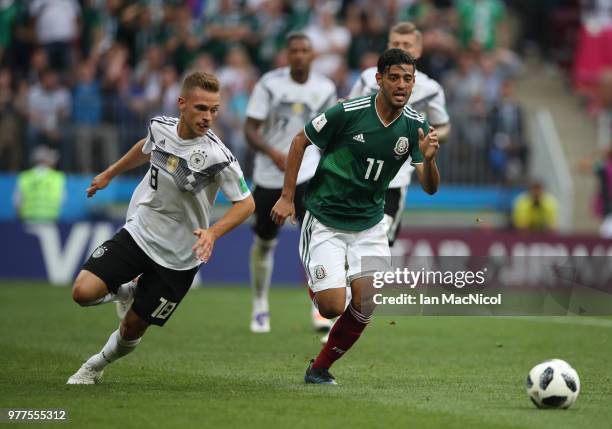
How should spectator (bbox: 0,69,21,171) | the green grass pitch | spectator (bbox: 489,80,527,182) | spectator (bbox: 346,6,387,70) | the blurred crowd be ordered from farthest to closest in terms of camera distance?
spectator (bbox: 346,6,387,70), spectator (bbox: 489,80,527,182), the blurred crowd, spectator (bbox: 0,69,21,171), the green grass pitch

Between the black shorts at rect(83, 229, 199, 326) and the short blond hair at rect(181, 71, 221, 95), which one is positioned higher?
the short blond hair at rect(181, 71, 221, 95)

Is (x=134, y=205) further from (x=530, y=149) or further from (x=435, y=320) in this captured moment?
(x=530, y=149)

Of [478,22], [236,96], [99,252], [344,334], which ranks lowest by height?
[236,96]

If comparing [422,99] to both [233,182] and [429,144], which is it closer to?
[429,144]

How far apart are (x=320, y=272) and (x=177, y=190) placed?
1.21 m

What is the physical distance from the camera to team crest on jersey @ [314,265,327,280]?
904 cm

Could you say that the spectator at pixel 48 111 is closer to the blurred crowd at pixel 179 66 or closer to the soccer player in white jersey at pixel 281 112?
the blurred crowd at pixel 179 66

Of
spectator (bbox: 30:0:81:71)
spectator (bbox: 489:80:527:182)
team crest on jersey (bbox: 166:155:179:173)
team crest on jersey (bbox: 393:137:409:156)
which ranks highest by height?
team crest on jersey (bbox: 166:155:179:173)

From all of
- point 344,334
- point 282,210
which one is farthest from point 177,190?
point 344,334

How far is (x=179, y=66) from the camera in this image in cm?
2241

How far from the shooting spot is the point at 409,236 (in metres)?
19.8

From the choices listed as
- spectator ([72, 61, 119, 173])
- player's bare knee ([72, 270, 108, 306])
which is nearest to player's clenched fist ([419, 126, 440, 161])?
player's bare knee ([72, 270, 108, 306])

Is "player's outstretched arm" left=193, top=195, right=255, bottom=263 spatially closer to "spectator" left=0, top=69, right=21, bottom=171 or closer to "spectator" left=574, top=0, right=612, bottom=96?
"spectator" left=574, top=0, right=612, bottom=96

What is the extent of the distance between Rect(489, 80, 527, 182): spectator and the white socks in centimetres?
995
